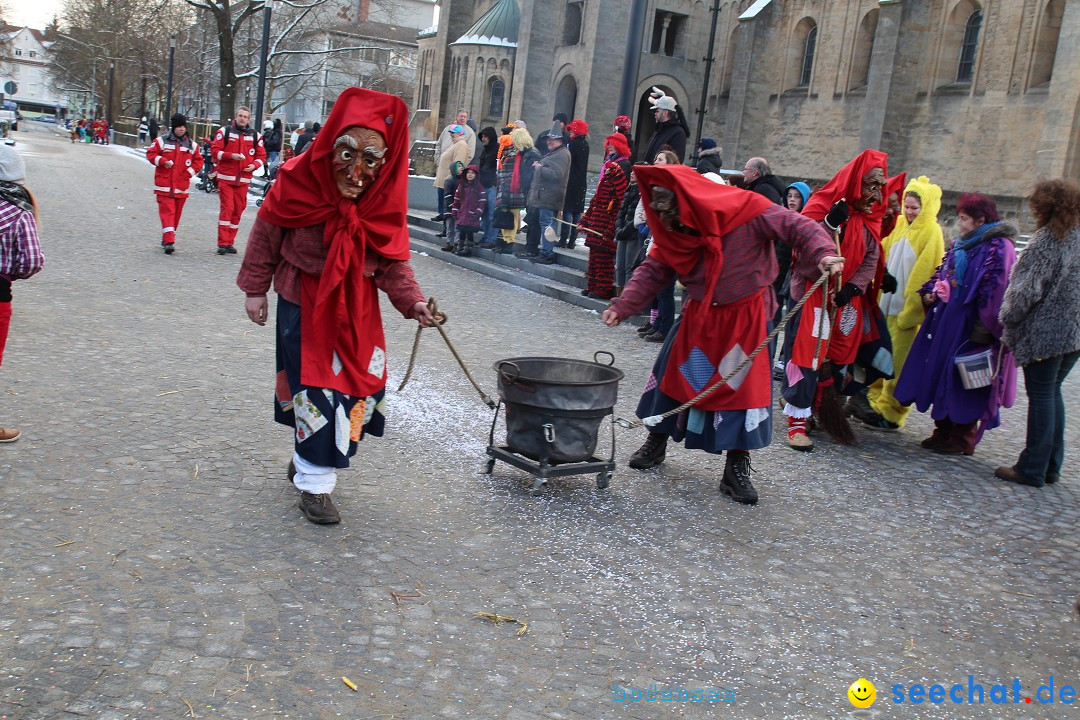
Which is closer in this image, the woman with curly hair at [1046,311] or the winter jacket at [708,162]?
the woman with curly hair at [1046,311]

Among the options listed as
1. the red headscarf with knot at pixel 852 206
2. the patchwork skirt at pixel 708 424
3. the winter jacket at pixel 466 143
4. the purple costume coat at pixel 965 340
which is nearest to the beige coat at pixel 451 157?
the winter jacket at pixel 466 143

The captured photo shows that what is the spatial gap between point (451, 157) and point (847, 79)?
2111 cm

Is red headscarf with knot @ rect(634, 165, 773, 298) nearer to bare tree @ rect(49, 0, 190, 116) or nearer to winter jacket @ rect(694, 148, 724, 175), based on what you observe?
winter jacket @ rect(694, 148, 724, 175)

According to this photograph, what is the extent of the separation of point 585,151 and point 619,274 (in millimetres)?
4224

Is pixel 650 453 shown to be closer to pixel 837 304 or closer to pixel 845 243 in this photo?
pixel 837 304

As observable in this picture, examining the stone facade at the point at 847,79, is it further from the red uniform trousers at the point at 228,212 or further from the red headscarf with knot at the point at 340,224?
the red headscarf with knot at the point at 340,224

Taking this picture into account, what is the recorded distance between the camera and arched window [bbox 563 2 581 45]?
4362 centimetres

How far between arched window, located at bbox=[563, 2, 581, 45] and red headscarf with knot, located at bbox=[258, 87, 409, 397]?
41.0 meters

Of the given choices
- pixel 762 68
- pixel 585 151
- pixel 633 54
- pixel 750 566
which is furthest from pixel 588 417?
pixel 762 68

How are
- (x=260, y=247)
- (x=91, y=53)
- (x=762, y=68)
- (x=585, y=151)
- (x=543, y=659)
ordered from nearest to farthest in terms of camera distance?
(x=543, y=659), (x=260, y=247), (x=585, y=151), (x=762, y=68), (x=91, y=53)

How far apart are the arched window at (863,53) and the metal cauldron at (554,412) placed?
102 ft

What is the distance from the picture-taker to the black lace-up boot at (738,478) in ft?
19.0

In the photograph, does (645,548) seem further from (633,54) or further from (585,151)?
(585,151)

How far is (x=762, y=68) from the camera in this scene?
36.8m
